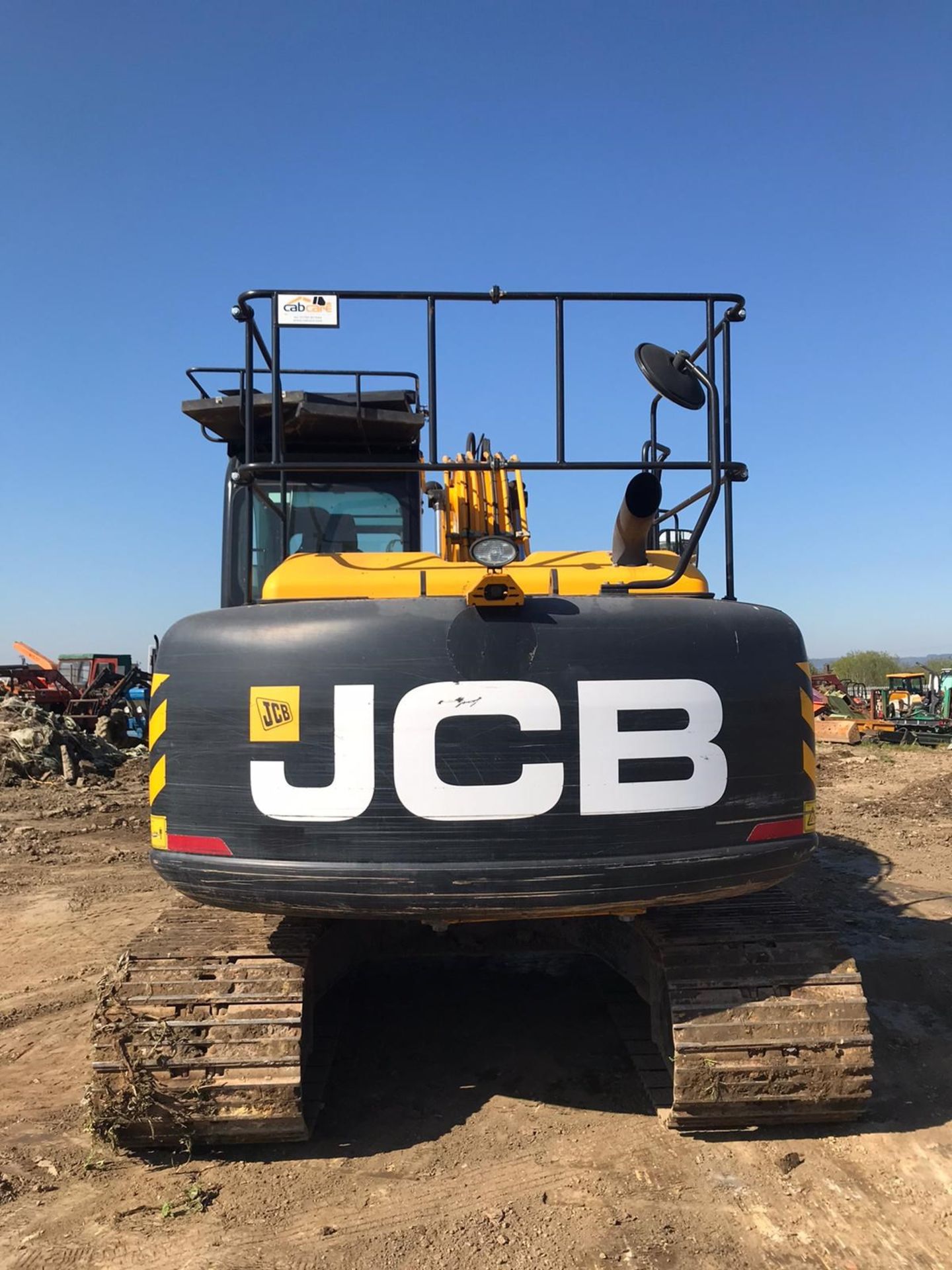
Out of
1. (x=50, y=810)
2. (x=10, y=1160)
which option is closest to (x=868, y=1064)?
(x=10, y=1160)

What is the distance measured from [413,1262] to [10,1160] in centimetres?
154

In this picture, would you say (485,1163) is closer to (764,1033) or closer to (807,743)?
(764,1033)

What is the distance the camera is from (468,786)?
262cm

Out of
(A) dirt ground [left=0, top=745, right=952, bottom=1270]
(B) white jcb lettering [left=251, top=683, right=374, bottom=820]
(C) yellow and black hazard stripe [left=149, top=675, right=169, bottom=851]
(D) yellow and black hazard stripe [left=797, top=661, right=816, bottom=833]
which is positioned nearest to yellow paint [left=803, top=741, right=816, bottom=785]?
(D) yellow and black hazard stripe [left=797, top=661, right=816, bottom=833]

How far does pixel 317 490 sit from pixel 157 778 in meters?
2.19

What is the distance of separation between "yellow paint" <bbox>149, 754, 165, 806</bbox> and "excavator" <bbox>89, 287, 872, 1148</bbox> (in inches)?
0.6

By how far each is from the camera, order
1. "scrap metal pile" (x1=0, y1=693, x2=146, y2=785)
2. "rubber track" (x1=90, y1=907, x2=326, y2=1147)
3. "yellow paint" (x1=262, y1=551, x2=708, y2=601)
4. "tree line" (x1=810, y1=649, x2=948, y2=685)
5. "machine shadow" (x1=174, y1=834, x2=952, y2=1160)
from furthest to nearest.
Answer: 1. "tree line" (x1=810, y1=649, x2=948, y2=685)
2. "scrap metal pile" (x1=0, y1=693, x2=146, y2=785)
3. "machine shadow" (x1=174, y1=834, x2=952, y2=1160)
4. "yellow paint" (x1=262, y1=551, x2=708, y2=601)
5. "rubber track" (x1=90, y1=907, x2=326, y2=1147)

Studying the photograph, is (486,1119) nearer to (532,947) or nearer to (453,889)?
(532,947)

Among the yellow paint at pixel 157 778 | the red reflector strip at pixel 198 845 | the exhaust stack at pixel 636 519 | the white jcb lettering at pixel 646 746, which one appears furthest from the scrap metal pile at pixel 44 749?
the white jcb lettering at pixel 646 746

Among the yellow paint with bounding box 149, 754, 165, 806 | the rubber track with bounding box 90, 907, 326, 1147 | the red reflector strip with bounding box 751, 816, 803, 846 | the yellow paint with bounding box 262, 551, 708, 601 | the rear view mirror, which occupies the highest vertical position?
the rear view mirror

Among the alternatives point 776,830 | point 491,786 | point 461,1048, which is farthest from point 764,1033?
point 461,1048

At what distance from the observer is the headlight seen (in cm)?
267

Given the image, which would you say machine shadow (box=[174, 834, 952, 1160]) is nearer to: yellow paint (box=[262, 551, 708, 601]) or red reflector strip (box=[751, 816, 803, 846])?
red reflector strip (box=[751, 816, 803, 846])

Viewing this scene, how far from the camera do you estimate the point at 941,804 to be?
11070 millimetres
